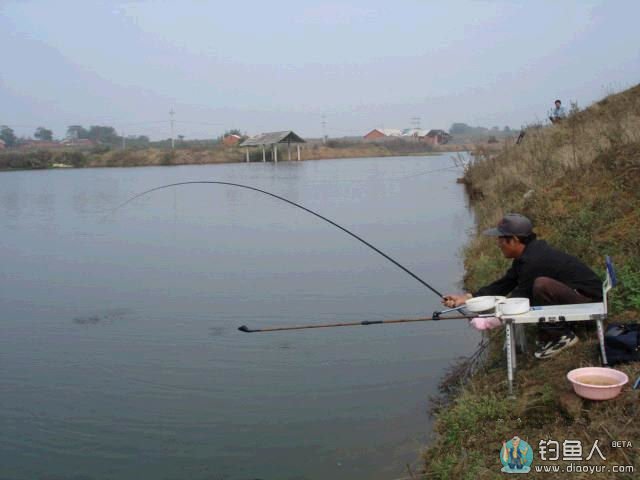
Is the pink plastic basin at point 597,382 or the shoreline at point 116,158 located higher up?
the shoreline at point 116,158

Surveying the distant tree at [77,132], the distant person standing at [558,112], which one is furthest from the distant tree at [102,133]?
the distant person standing at [558,112]

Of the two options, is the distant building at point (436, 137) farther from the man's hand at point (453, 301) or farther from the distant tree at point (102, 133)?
Result: the man's hand at point (453, 301)

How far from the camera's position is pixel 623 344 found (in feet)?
12.3

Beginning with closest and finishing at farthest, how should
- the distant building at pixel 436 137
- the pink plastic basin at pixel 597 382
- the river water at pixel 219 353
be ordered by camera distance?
1. the pink plastic basin at pixel 597 382
2. the river water at pixel 219 353
3. the distant building at pixel 436 137

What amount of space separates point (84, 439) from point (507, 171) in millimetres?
9620

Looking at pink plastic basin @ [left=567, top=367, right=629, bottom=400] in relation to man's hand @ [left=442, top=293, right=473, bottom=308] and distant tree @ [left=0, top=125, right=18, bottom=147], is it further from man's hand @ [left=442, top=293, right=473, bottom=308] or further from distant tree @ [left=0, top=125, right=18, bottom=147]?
distant tree @ [left=0, top=125, right=18, bottom=147]

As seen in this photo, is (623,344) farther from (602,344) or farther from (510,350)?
(510,350)

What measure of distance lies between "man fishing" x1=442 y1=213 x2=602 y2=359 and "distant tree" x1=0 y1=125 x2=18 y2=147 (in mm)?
102533

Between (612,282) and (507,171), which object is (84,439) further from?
(507,171)

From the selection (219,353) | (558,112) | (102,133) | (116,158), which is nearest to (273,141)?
(116,158)

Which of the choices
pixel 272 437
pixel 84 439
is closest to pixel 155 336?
pixel 84 439

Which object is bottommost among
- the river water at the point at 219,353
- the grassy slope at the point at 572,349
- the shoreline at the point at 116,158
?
the river water at the point at 219,353

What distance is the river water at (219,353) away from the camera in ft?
15.6

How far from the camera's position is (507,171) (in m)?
12.6
